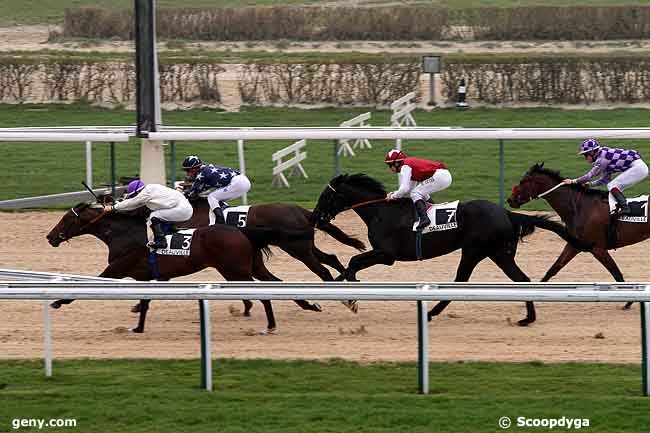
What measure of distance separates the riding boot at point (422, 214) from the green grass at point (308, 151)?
A: 3442 millimetres

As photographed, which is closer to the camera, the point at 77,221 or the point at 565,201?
the point at 77,221

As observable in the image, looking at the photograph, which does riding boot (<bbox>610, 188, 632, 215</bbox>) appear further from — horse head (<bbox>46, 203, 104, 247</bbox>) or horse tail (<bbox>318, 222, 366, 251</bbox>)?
horse head (<bbox>46, 203, 104, 247</bbox>)

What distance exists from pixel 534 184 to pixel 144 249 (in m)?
2.99

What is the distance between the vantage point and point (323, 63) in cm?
2075

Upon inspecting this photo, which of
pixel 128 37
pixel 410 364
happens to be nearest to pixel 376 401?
pixel 410 364

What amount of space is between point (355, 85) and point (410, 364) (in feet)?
41.8

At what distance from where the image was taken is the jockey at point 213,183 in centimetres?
1052

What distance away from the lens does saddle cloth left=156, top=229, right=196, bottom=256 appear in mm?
9484

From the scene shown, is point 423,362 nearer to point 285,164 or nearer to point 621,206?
point 621,206

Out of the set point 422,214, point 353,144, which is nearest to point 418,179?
point 422,214

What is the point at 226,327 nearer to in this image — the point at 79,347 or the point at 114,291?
the point at 79,347

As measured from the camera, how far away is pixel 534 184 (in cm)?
1081

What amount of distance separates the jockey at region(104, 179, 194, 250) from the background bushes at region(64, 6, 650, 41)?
1766cm

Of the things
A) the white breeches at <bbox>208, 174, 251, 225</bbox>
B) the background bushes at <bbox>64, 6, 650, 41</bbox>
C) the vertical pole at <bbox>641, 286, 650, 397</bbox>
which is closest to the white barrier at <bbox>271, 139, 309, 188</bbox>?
the white breeches at <bbox>208, 174, 251, 225</bbox>
